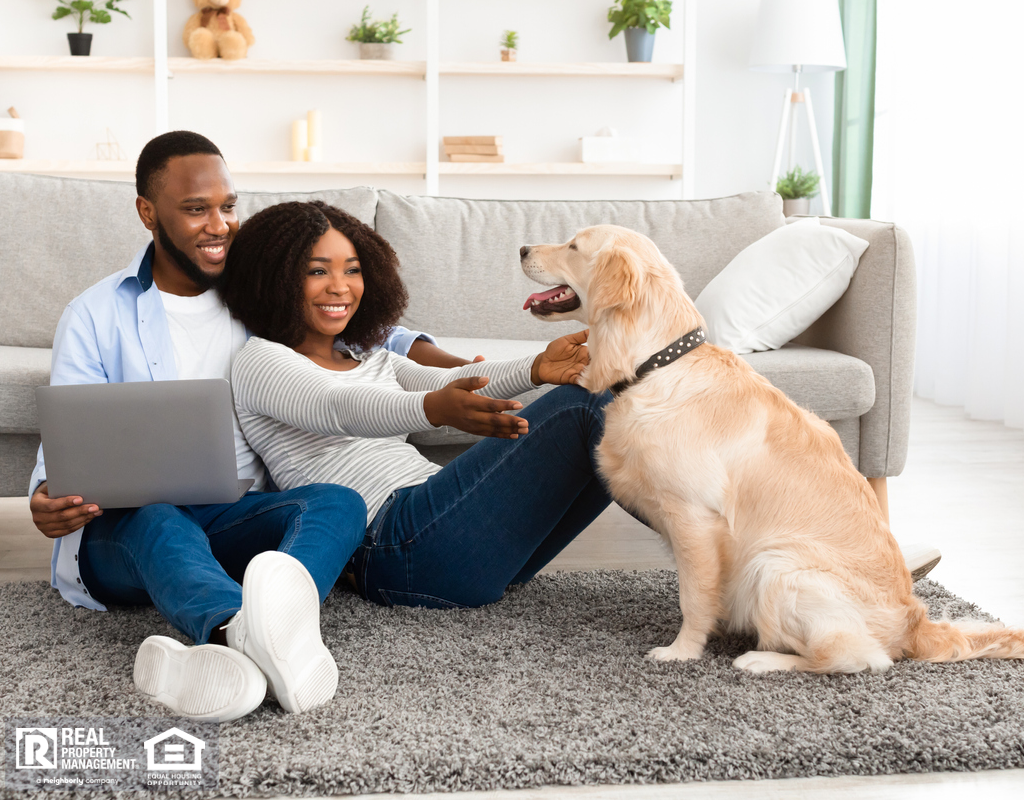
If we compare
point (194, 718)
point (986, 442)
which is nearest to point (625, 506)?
point (194, 718)

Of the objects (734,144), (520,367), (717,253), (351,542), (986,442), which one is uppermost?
(734,144)

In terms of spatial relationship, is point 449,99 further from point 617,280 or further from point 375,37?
point 617,280

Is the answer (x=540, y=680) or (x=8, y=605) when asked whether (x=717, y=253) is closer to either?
(x=540, y=680)

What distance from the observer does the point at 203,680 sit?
1.21m

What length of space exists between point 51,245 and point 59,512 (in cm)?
148

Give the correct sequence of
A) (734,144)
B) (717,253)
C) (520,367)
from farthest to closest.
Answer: (734,144) → (717,253) → (520,367)

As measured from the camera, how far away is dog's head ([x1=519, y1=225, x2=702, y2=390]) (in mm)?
1482

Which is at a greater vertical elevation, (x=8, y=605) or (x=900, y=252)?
(x=900, y=252)

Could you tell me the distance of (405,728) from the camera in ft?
4.11

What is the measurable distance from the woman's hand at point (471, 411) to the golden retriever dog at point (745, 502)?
20 cm

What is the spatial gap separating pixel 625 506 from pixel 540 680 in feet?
1.15

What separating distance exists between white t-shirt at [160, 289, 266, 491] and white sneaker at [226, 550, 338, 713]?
55 cm

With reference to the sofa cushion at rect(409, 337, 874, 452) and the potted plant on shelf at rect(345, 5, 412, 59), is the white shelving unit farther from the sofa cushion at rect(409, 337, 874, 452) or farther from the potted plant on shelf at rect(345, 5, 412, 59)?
the sofa cushion at rect(409, 337, 874, 452)

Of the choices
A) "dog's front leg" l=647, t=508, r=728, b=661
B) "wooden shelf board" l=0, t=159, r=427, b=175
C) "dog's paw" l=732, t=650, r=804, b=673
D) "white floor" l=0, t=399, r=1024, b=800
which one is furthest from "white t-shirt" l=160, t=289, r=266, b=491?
"wooden shelf board" l=0, t=159, r=427, b=175
